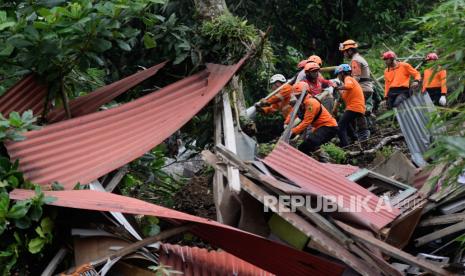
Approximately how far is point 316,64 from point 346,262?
584 cm

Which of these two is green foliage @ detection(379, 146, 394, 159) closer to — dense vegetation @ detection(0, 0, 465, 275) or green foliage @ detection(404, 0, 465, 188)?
dense vegetation @ detection(0, 0, 465, 275)

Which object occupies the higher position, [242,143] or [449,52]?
[449,52]

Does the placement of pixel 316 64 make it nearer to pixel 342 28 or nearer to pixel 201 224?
pixel 342 28

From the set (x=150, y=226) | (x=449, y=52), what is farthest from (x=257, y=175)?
(x=449, y=52)

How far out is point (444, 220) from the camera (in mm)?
7852

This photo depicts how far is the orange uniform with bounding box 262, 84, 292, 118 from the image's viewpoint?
12.1 metres

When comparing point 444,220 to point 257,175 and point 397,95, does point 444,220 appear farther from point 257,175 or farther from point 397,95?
point 397,95

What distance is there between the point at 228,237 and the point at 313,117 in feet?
17.6

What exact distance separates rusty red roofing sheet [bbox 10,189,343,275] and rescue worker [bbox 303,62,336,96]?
5.63m

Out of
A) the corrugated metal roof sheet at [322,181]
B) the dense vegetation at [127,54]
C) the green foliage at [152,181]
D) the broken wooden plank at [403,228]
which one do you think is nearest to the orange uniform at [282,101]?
the dense vegetation at [127,54]

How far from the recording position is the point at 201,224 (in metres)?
6.27

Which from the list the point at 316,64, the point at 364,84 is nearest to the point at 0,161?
the point at 316,64

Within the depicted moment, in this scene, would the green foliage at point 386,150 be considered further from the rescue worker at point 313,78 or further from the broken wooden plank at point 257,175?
the broken wooden plank at point 257,175

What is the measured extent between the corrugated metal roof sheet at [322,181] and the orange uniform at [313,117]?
3193mm
